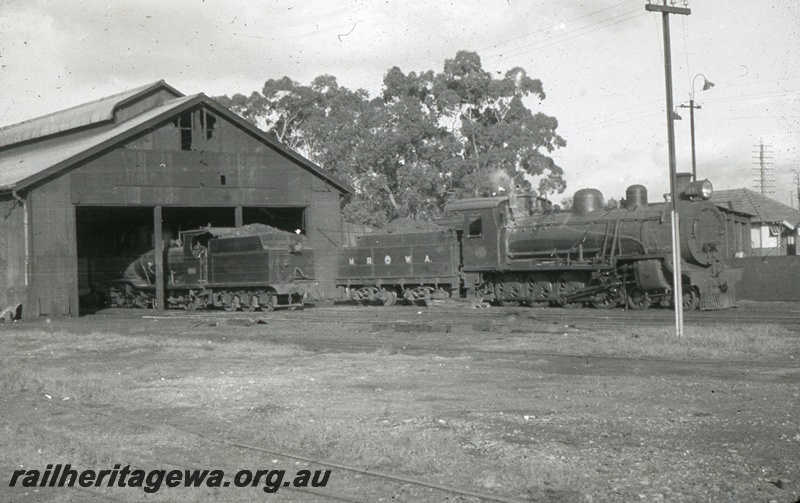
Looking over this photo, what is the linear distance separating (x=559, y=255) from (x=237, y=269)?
11.4 m

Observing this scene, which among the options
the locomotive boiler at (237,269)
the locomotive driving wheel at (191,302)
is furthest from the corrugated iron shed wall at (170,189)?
the locomotive driving wheel at (191,302)

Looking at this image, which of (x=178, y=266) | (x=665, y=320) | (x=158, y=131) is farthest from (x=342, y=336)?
(x=158, y=131)

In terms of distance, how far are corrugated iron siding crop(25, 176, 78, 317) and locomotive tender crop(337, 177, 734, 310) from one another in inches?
407

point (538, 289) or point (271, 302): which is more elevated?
point (538, 289)

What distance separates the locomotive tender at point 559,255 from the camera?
2166cm

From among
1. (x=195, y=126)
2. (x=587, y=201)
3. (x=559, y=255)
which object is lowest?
(x=559, y=255)

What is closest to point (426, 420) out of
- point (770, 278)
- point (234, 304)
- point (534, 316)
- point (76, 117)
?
point (534, 316)

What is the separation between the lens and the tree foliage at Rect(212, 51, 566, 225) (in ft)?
144

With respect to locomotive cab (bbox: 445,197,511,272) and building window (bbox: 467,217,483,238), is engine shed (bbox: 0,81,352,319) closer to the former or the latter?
locomotive cab (bbox: 445,197,511,272)

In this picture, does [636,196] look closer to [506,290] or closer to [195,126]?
[506,290]

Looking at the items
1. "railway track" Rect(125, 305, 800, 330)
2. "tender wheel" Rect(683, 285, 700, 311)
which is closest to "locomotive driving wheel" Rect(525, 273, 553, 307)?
"railway track" Rect(125, 305, 800, 330)

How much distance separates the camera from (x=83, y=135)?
36.8 metres

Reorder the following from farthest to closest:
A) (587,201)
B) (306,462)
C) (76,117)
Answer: (76,117)
(587,201)
(306,462)

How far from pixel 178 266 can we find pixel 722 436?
26011mm
